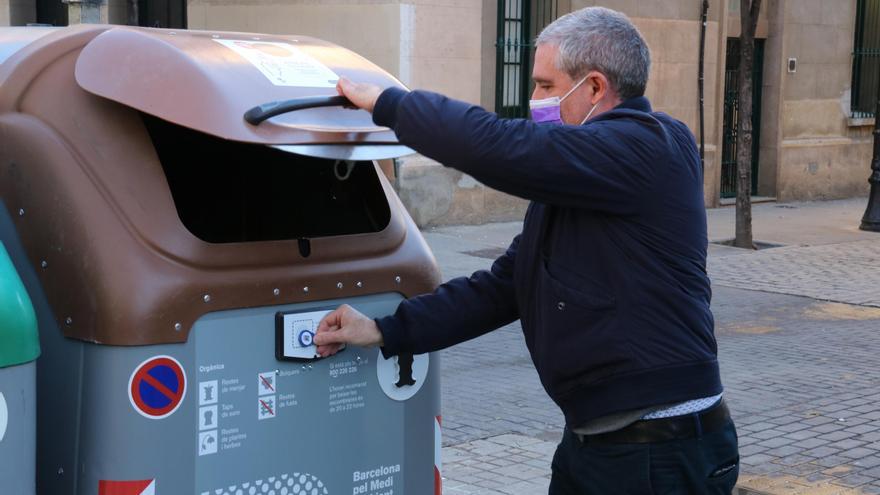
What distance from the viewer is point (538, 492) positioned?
5.84 metres

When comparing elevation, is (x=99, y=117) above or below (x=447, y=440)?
above

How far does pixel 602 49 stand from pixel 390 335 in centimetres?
91

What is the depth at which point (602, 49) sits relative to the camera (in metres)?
3.11

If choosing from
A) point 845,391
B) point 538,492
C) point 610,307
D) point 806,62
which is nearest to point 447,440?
point 538,492

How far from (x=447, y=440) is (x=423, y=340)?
3.34 m

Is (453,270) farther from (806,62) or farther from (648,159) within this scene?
(806,62)

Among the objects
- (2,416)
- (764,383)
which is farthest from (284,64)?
(764,383)

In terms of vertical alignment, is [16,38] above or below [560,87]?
above

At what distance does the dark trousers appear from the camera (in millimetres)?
3102

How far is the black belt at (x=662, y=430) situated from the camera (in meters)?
3.11

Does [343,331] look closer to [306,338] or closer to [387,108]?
[306,338]

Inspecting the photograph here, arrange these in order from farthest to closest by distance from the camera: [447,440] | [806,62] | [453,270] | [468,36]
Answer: [806,62]
[468,36]
[453,270]
[447,440]

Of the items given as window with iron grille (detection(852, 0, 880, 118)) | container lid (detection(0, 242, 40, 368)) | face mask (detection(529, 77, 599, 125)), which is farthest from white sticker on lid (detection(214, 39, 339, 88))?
window with iron grille (detection(852, 0, 880, 118))

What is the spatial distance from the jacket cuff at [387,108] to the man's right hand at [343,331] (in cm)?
55
